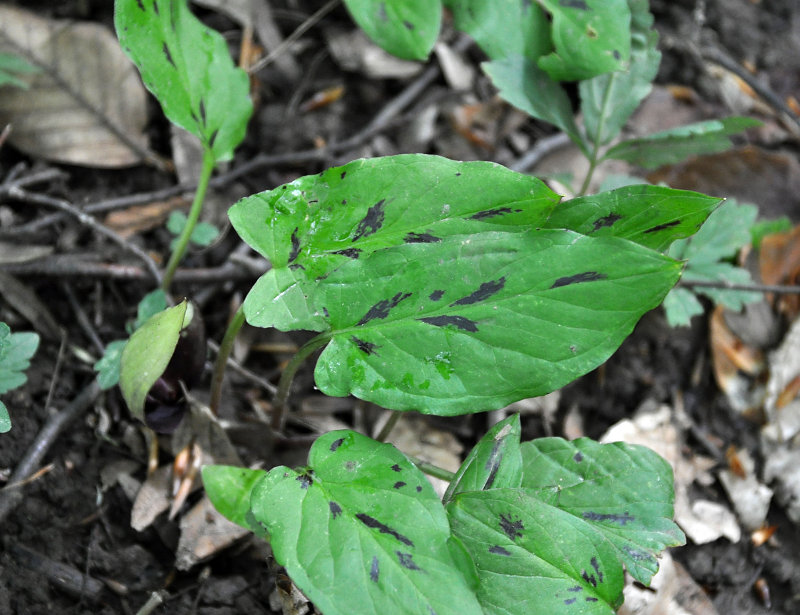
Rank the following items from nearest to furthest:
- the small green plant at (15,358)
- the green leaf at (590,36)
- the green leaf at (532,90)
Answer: the small green plant at (15,358) → the green leaf at (590,36) → the green leaf at (532,90)

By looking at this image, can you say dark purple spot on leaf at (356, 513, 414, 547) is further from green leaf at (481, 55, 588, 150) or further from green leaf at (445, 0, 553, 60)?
green leaf at (445, 0, 553, 60)

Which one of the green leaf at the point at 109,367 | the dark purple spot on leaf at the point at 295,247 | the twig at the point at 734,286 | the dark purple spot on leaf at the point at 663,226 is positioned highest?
the dark purple spot on leaf at the point at 663,226

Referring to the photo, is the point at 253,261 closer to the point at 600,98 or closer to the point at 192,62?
the point at 192,62

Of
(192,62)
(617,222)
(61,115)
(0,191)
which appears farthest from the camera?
(61,115)

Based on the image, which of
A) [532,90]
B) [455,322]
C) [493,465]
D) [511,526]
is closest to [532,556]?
[511,526]

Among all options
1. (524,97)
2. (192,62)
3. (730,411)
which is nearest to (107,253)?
(192,62)

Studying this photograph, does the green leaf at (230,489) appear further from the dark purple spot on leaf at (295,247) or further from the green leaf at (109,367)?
the dark purple spot on leaf at (295,247)

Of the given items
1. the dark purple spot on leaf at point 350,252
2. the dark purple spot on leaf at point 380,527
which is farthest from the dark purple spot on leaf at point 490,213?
the dark purple spot on leaf at point 380,527
